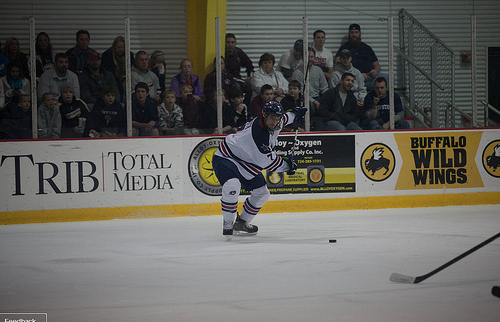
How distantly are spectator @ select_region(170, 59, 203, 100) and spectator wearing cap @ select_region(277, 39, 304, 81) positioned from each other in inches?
43.5

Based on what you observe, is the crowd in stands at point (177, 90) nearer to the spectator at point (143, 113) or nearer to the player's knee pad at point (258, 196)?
the spectator at point (143, 113)

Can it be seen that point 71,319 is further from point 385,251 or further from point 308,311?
point 385,251

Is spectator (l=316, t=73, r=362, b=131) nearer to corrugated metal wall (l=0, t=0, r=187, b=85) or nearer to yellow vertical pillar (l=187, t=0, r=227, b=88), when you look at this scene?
yellow vertical pillar (l=187, t=0, r=227, b=88)

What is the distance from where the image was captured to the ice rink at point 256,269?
12.7ft

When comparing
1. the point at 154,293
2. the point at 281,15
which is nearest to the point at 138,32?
the point at 281,15

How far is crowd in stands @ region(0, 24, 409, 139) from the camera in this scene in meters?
8.31

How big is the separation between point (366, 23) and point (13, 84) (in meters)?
4.71

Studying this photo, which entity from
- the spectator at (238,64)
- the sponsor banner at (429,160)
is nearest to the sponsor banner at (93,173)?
the spectator at (238,64)

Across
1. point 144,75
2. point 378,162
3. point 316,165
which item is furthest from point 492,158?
point 144,75

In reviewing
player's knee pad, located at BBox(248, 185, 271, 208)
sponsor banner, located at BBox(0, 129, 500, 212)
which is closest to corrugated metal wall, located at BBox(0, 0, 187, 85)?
sponsor banner, located at BBox(0, 129, 500, 212)

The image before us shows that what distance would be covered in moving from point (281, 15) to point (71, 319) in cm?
706

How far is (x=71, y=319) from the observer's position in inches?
146

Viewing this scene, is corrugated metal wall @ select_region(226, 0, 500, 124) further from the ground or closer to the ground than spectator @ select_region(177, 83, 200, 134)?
further from the ground

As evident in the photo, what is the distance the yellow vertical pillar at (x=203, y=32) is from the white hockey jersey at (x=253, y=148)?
219 cm
